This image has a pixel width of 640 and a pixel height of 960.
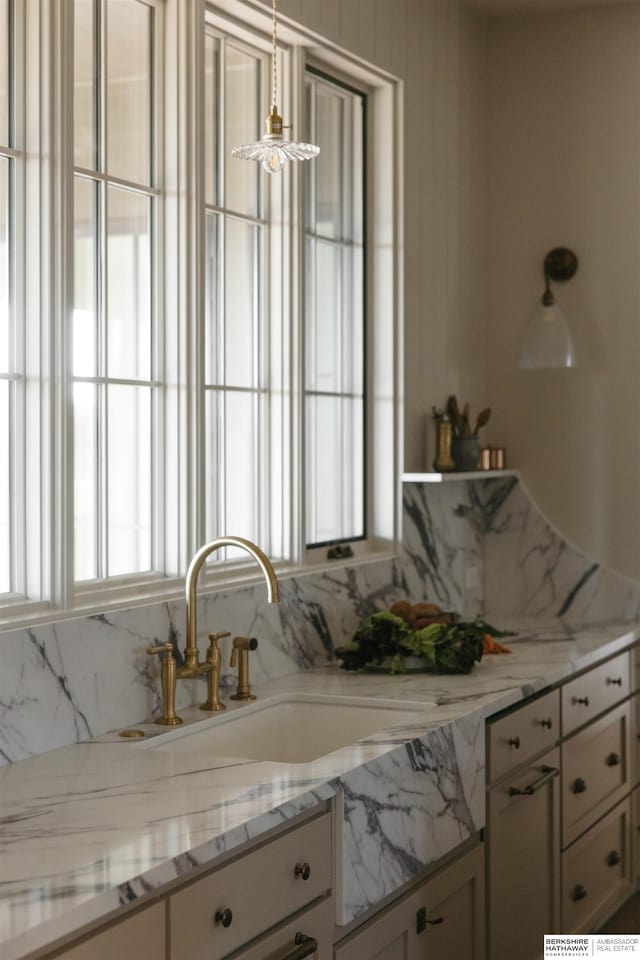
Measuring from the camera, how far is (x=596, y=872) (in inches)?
152

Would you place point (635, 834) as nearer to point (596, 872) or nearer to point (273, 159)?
point (596, 872)

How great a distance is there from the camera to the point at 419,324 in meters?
4.08

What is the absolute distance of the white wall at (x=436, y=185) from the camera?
3910 mm

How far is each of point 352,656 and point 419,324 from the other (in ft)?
4.07

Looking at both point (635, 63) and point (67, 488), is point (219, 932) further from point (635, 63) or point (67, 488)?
point (635, 63)

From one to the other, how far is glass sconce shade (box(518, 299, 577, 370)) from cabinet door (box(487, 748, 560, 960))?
57.9 inches

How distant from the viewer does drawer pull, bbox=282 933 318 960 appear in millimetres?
2164

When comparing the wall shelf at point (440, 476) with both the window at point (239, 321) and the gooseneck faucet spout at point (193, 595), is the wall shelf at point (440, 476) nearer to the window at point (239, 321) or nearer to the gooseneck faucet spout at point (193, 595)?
the window at point (239, 321)

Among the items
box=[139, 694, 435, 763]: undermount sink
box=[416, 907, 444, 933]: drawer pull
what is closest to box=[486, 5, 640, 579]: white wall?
box=[139, 694, 435, 763]: undermount sink

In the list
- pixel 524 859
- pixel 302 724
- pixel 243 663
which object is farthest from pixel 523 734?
pixel 243 663

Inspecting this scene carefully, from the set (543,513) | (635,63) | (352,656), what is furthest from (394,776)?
(635,63)

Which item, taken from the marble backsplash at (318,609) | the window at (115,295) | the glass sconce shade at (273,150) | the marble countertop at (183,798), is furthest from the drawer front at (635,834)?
the glass sconce shade at (273,150)

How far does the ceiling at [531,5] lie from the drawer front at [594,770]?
2470 millimetres

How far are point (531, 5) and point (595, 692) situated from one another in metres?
2.44
